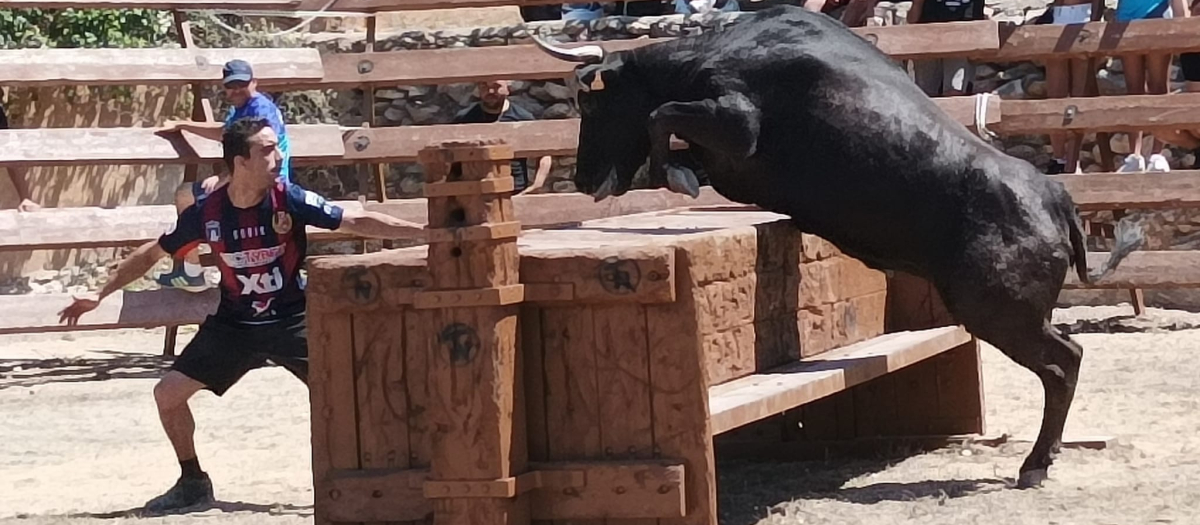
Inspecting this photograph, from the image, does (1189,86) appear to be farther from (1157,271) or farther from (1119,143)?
(1157,271)

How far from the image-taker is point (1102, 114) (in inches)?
407

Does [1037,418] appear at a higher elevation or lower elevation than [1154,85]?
lower

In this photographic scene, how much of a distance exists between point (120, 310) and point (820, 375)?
207 inches

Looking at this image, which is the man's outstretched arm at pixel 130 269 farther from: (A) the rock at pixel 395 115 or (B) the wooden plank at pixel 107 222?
(A) the rock at pixel 395 115

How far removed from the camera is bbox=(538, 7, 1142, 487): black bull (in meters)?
5.93

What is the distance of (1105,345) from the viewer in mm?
9539

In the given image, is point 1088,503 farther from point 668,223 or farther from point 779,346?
point 668,223

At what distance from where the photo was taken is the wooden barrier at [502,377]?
14.6 ft

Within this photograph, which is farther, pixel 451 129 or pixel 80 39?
pixel 80 39

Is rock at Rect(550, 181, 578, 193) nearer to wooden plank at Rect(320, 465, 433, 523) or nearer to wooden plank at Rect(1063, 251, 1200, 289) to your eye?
wooden plank at Rect(1063, 251, 1200, 289)

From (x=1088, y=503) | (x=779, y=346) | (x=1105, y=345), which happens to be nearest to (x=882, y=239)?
(x=779, y=346)

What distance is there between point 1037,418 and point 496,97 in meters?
4.45

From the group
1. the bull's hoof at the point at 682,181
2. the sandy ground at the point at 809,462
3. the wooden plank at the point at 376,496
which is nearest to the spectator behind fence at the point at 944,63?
the sandy ground at the point at 809,462

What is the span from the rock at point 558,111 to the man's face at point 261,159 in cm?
706
